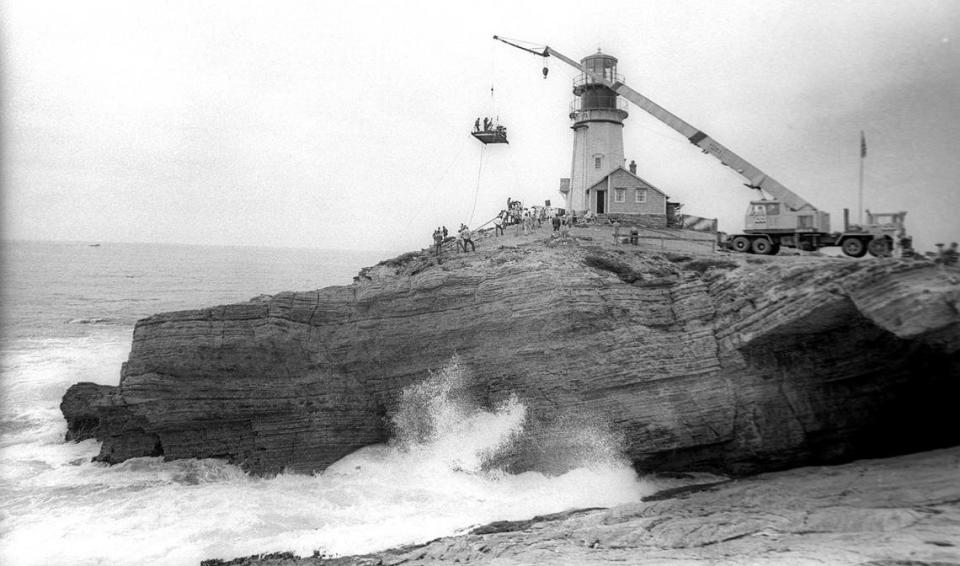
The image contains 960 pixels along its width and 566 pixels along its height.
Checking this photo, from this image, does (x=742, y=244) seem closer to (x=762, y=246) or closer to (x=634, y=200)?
(x=762, y=246)

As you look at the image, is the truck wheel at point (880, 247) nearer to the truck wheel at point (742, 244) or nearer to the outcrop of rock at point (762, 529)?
the truck wheel at point (742, 244)

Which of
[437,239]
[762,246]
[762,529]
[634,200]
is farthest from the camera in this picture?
[634,200]

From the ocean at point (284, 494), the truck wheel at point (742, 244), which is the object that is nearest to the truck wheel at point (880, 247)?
the truck wheel at point (742, 244)

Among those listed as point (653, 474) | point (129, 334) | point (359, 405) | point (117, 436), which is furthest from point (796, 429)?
point (129, 334)

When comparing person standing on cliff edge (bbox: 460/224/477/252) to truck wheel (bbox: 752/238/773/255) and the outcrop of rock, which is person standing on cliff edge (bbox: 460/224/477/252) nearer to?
truck wheel (bbox: 752/238/773/255)

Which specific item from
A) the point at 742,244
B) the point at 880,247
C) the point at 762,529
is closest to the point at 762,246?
the point at 742,244

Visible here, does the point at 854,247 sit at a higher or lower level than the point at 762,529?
higher

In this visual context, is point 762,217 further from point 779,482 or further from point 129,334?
point 129,334
